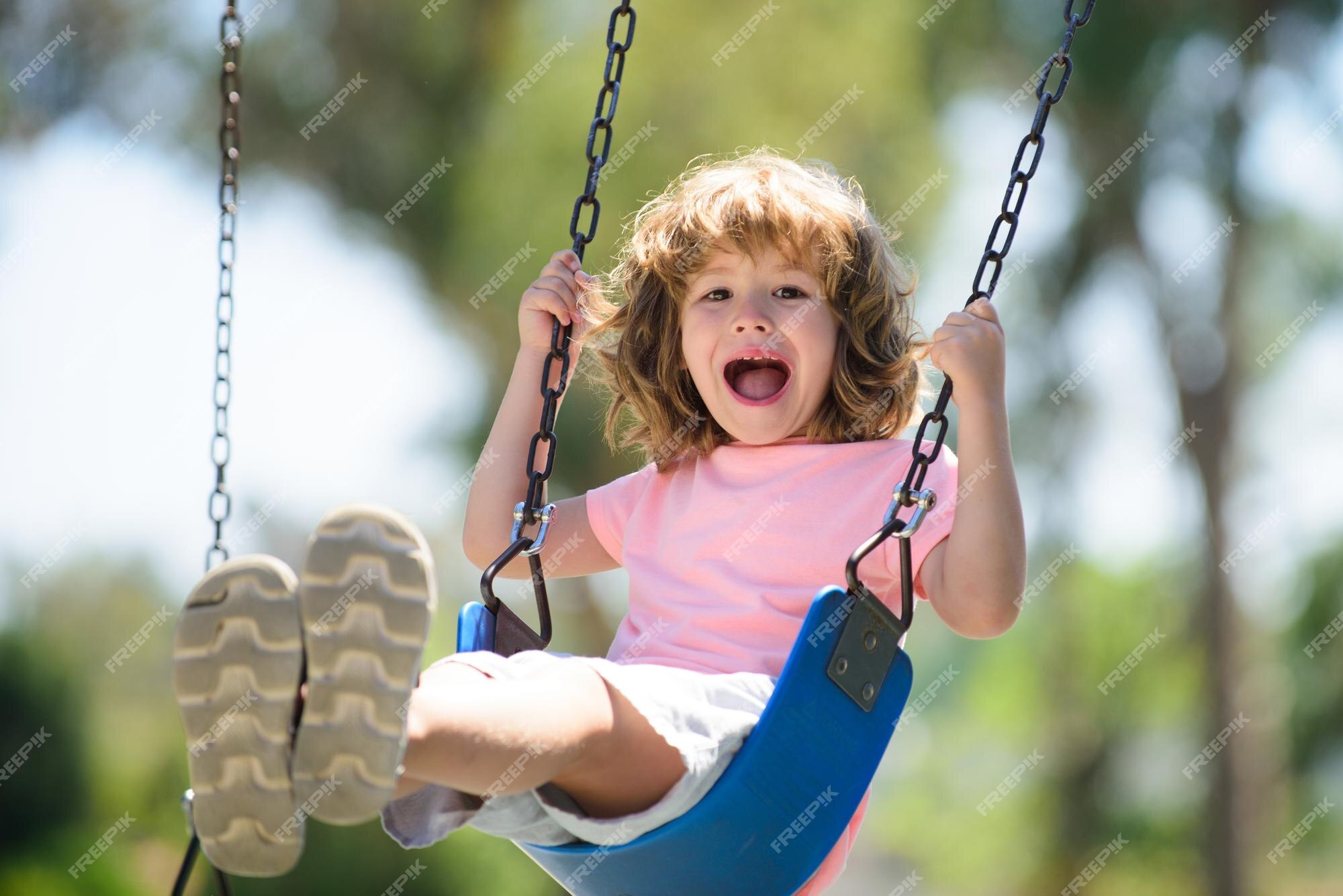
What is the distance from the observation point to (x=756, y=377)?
5.41 feet

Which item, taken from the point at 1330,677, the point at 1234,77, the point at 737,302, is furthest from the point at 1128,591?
the point at 737,302

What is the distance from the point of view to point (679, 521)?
1628mm

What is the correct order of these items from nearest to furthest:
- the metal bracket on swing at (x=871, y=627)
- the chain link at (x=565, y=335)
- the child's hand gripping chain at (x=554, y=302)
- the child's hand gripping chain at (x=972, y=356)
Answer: the metal bracket on swing at (x=871, y=627)
the child's hand gripping chain at (x=972, y=356)
the chain link at (x=565, y=335)
the child's hand gripping chain at (x=554, y=302)

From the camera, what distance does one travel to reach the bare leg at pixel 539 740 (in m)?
1.09

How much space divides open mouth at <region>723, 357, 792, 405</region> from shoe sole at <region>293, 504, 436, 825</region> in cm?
67

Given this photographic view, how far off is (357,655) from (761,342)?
73 centimetres

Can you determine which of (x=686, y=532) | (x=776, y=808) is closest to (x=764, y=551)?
(x=686, y=532)

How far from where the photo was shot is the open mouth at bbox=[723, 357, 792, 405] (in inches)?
64.4

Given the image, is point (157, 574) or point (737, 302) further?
point (157, 574)

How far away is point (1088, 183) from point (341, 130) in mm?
3747

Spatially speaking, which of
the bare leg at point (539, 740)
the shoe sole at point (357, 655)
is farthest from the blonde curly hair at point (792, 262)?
the shoe sole at point (357, 655)

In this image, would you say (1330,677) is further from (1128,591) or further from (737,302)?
(737,302)

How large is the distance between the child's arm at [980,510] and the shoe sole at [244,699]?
0.69 meters

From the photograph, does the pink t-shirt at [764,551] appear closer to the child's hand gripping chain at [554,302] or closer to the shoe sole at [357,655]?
the child's hand gripping chain at [554,302]
